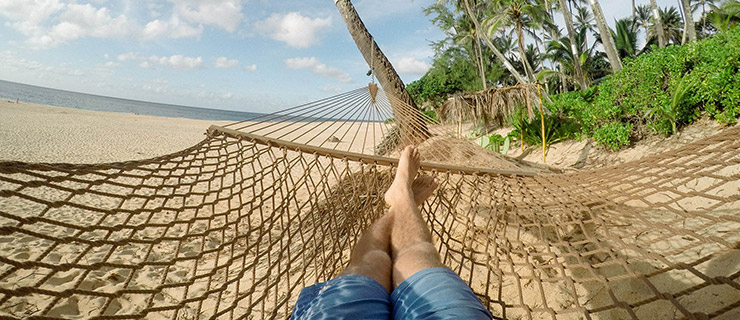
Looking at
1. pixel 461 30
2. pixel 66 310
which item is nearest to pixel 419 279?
pixel 66 310

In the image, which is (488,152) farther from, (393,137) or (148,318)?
(148,318)

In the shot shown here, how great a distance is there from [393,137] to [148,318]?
6.87ft

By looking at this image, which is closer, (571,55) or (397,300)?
(397,300)

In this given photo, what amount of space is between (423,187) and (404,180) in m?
0.19

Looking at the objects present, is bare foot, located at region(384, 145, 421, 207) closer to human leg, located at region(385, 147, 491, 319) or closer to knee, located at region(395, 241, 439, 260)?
human leg, located at region(385, 147, 491, 319)

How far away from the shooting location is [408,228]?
1.05 meters

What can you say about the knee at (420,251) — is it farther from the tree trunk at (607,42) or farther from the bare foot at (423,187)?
the tree trunk at (607,42)

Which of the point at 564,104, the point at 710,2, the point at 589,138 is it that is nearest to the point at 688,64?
the point at 589,138

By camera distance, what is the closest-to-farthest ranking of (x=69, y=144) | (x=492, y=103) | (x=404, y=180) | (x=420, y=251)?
(x=420, y=251)
(x=404, y=180)
(x=492, y=103)
(x=69, y=144)

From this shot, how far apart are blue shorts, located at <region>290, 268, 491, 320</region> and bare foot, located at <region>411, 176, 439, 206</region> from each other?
63 cm

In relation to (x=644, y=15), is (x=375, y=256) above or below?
below

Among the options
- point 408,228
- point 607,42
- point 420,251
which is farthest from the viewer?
point 607,42

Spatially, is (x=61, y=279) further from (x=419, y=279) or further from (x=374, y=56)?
(x=374, y=56)

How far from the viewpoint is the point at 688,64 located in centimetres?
335
